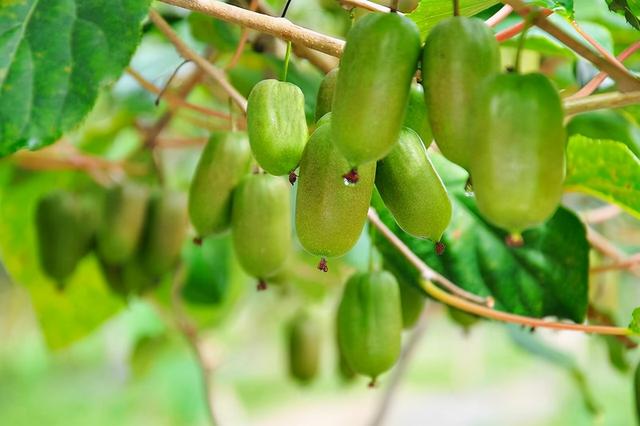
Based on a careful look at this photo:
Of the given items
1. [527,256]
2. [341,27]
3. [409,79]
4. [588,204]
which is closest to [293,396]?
[588,204]

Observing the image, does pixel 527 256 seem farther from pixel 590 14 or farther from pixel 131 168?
pixel 131 168

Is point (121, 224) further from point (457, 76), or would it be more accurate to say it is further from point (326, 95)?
point (457, 76)

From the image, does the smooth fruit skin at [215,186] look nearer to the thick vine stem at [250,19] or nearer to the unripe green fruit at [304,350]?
the thick vine stem at [250,19]

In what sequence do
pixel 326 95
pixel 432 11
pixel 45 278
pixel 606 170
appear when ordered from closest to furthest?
pixel 326 95, pixel 432 11, pixel 606 170, pixel 45 278

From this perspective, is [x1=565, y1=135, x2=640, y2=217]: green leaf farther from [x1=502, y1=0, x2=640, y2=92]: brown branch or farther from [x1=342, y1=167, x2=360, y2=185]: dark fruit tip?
[x1=342, y1=167, x2=360, y2=185]: dark fruit tip

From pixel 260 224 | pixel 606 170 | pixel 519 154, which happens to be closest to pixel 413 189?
pixel 519 154

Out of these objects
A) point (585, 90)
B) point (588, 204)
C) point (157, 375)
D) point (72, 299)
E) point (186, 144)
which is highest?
point (585, 90)
